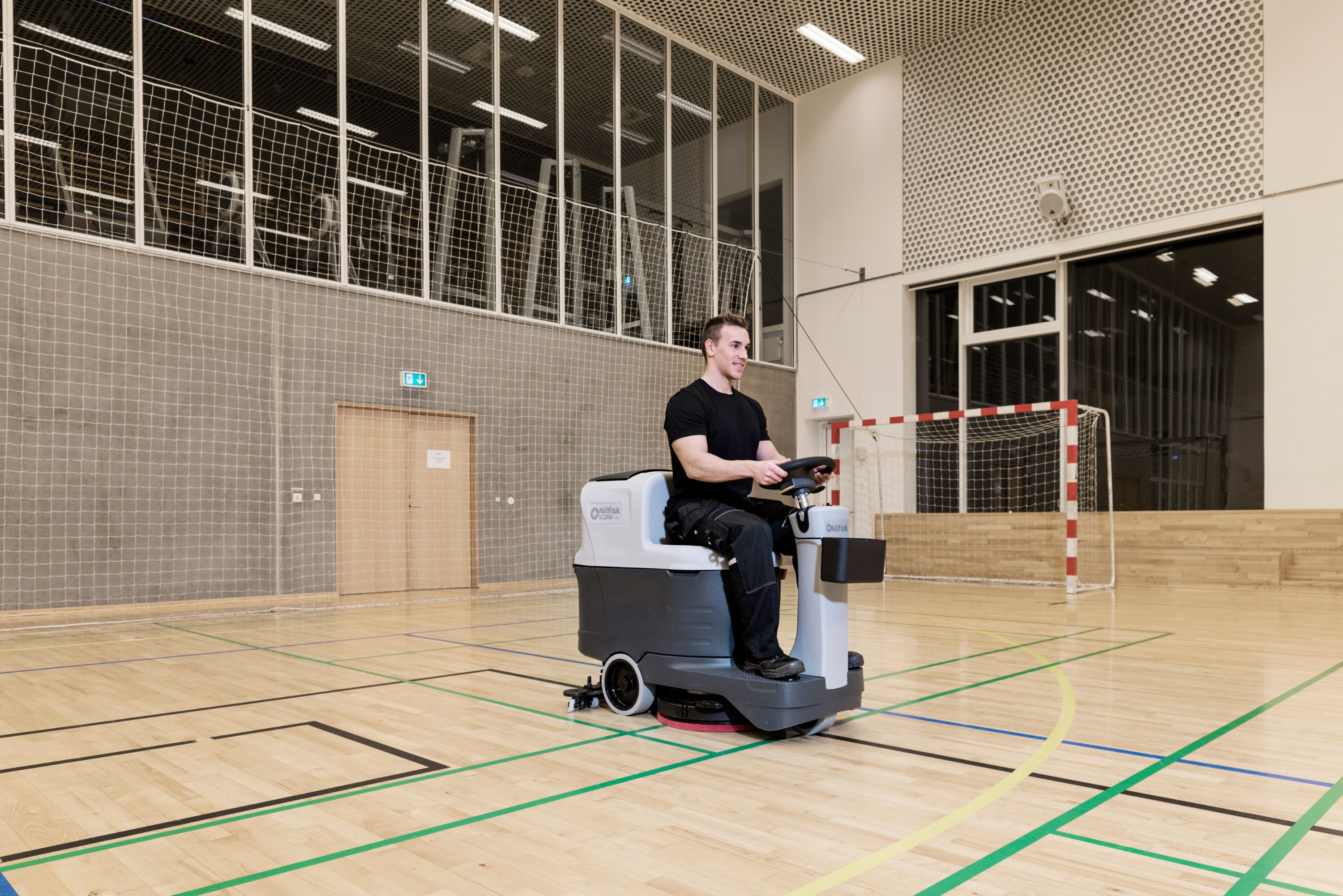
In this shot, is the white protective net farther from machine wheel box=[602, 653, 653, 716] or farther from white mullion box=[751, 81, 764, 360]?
machine wheel box=[602, 653, 653, 716]

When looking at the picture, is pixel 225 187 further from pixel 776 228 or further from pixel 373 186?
pixel 776 228

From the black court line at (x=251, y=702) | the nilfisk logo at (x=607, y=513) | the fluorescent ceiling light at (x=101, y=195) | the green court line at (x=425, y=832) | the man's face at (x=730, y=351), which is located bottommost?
the black court line at (x=251, y=702)

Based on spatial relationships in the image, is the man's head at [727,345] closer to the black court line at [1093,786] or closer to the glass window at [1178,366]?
the black court line at [1093,786]

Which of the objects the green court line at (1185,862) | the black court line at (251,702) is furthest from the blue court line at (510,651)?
the green court line at (1185,862)

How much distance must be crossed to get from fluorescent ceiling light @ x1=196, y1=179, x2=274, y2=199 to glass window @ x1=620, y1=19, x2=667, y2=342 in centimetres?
448

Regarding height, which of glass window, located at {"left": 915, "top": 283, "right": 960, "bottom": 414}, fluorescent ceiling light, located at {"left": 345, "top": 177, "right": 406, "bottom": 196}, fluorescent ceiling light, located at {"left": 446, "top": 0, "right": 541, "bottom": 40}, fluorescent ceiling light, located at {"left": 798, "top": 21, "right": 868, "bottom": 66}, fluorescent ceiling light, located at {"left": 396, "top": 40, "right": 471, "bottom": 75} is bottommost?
glass window, located at {"left": 915, "top": 283, "right": 960, "bottom": 414}

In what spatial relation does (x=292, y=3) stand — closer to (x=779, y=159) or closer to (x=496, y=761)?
(x=779, y=159)

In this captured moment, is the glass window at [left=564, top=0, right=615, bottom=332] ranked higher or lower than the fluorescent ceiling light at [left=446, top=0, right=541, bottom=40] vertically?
lower

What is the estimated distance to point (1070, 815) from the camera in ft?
7.32

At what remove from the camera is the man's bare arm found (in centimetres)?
302

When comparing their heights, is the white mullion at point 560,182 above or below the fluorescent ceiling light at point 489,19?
below

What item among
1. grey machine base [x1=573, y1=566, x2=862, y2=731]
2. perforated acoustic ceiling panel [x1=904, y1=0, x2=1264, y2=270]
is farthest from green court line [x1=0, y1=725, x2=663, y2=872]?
perforated acoustic ceiling panel [x1=904, y1=0, x2=1264, y2=270]

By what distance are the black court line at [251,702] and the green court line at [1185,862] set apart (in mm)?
2372

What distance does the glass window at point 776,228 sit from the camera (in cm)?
1361
